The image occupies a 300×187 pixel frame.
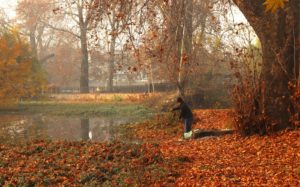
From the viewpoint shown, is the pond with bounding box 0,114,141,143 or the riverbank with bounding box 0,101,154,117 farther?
the riverbank with bounding box 0,101,154,117

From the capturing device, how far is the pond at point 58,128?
2025 centimetres

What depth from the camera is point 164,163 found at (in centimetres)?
1059

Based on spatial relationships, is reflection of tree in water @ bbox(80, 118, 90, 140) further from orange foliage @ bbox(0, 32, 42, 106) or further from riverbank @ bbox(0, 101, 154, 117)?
orange foliage @ bbox(0, 32, 42, 106)

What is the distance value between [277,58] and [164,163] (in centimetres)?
488

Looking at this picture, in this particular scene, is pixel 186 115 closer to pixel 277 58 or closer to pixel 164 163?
pixel 277 58

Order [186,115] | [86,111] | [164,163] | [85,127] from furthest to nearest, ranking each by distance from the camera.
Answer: [86,111] < [85,127] < [186,115] < [164,163]

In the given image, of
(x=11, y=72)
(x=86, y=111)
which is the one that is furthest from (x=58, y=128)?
(x=11, y=72)

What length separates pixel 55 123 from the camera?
26.5m

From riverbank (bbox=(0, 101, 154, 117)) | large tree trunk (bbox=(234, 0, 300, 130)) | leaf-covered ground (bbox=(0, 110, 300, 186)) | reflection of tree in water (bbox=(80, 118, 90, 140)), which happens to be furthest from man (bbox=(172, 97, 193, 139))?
riverbank (bbox=(0, 101, 154, 117))

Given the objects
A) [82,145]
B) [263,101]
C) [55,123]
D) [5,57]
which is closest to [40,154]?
[82,145]

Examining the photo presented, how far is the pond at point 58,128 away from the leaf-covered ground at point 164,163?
565 cm

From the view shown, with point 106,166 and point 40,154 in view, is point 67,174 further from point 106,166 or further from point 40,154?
point 40,154

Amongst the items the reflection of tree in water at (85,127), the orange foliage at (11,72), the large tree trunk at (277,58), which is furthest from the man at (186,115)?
the orange foliage at (11,72)

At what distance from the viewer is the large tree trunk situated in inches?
515
